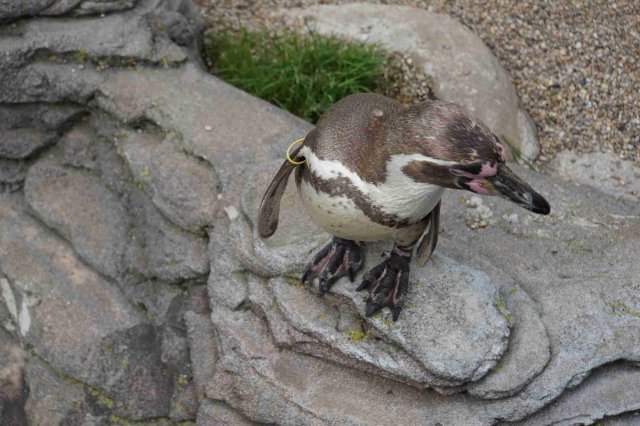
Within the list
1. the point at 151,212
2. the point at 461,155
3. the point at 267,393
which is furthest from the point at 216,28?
the point at 461,155

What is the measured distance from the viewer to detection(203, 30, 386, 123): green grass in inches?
136

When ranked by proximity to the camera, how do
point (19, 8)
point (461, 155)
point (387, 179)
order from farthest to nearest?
point (19, 8), point (387, 179), point (461, 155)

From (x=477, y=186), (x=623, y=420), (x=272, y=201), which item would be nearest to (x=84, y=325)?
(x=272, y=201)

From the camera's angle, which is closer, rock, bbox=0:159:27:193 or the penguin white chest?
the penguin white chest

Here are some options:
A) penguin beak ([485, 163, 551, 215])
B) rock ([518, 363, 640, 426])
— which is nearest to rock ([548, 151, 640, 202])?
rock ([518, 363, 640, 426])

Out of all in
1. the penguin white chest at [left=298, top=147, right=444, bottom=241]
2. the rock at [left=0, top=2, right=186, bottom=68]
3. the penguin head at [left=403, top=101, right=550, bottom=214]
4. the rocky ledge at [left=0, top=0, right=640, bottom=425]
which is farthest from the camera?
the rock at [left=0, top=2, right=186, bottom=68]

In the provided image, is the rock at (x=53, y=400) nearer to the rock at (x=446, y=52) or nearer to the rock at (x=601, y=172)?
the rock at (x=446, y=52)

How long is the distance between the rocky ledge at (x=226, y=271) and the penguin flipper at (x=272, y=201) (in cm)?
18

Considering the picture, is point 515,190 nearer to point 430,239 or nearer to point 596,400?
point 430,239

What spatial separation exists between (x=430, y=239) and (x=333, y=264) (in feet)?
1.04

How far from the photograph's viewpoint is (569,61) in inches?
140

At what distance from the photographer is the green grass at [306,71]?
345 cm

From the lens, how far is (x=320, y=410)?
240 centimetres

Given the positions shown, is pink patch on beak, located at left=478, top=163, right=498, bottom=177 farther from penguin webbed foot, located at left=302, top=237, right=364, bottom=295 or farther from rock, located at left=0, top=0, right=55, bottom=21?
rock, located at left=0, top=0, right=55, bottom=21
